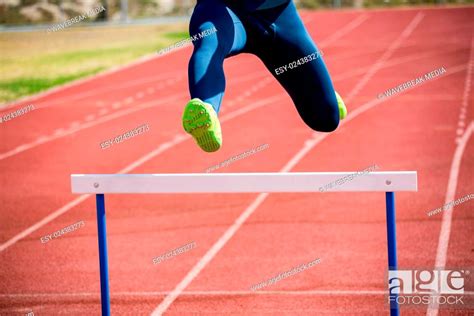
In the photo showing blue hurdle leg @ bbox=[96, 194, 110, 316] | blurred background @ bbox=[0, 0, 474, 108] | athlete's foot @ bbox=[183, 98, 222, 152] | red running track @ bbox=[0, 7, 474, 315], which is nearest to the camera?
athlete's foot @ bbox=[183, 98, 222, 152]

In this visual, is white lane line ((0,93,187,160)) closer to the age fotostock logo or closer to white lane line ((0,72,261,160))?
white lane line ((0,72,261,160))

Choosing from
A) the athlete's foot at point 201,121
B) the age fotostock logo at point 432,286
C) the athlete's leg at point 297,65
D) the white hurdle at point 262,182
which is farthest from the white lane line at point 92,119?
the athlete's foot at point 201,121

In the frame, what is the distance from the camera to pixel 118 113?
507 inches

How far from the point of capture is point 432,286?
5824 millimetres

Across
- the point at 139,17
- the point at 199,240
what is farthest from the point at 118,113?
the point at 139,17

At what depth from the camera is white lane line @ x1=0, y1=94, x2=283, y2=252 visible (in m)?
7.43

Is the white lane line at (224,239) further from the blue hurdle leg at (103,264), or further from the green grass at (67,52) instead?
the green grass at (67,52)

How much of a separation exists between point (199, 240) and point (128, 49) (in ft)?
42.4

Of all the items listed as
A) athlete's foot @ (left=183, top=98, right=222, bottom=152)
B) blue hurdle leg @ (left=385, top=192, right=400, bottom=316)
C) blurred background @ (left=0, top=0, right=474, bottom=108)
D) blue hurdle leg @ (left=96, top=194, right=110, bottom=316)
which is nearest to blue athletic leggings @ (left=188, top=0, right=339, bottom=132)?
athlete's foot @ (left=183, top=98, right=222, bottom=152)

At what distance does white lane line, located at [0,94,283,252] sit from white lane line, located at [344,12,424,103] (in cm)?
124

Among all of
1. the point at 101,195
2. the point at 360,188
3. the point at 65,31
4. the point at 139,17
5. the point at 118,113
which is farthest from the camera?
the point at 139,17

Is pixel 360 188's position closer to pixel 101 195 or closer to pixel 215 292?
pixel 101 195

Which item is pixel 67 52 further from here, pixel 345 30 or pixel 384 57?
pixel 345 30

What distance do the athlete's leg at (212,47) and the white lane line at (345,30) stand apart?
53.6 ft
